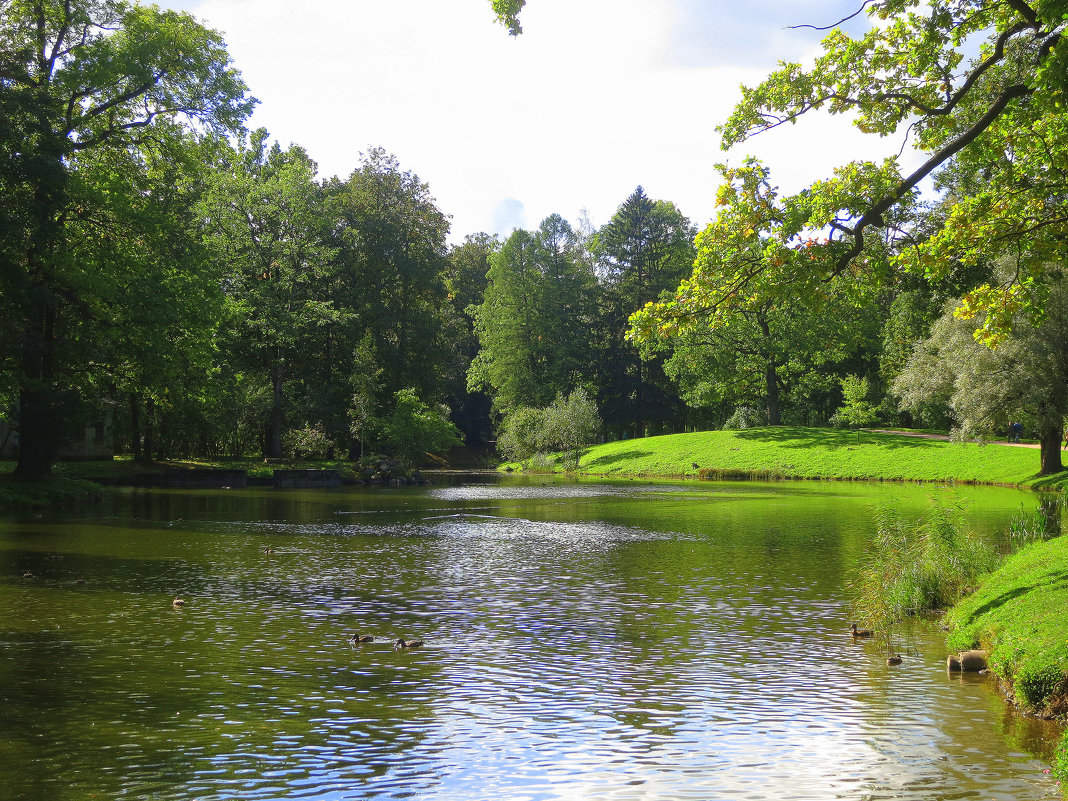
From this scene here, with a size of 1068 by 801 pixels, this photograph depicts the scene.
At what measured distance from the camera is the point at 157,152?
39.0 metres

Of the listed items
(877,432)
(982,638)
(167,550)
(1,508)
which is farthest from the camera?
(877,432)

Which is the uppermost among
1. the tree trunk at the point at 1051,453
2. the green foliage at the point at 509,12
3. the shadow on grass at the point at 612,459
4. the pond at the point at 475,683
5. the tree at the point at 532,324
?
the tree at the point at 532,324

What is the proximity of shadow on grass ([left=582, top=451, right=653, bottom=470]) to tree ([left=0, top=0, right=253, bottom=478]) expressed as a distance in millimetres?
38672

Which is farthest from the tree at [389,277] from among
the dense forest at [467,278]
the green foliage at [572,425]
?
the green foliage at [572,425]

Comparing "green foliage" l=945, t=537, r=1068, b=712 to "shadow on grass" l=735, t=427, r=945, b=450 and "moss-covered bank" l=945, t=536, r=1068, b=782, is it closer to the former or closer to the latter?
"moss-covered bank" l=945, t=536, r=1068, b=782

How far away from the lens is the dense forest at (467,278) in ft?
46.3

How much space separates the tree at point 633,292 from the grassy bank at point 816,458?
15663mm

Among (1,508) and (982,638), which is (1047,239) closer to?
(982,638)

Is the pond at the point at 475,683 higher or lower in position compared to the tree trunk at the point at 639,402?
lower

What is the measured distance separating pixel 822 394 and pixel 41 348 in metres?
67.0

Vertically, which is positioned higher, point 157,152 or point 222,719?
point 157,152

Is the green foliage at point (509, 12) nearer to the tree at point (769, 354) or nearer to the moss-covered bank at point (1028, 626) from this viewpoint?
the moss-covered bank at point (1028, 626)

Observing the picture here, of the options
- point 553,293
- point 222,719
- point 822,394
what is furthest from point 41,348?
point 822,394

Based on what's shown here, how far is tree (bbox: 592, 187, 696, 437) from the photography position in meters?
84.9
